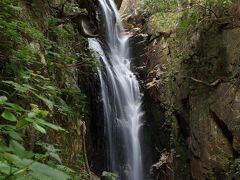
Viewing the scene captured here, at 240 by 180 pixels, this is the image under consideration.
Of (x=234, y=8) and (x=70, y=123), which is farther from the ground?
(x=234, y=8)

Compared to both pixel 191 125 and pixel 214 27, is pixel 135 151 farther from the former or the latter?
pixel 214 27

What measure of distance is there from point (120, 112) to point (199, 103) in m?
3.47

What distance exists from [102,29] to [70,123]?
10.6m

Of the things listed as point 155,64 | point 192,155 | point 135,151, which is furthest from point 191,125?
point 155,64

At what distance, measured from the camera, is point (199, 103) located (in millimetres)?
9758

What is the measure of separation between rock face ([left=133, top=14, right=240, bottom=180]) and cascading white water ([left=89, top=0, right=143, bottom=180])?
0.66 meters

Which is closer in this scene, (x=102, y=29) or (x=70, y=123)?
(x=70, y=123)

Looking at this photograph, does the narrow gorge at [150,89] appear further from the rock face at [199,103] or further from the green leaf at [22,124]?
the green leaf at [22,124]

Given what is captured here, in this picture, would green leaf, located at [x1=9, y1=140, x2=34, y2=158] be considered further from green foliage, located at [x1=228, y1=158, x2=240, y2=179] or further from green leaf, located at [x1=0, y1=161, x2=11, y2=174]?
green foliage, located at [x1=228, y1=158, x2=240, y2=179]

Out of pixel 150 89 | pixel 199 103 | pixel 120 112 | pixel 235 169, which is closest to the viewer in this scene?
pixel 235 169

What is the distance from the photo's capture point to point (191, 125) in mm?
10039

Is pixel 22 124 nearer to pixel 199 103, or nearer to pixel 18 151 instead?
pixel 18 151

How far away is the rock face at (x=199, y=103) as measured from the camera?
868 centimetres

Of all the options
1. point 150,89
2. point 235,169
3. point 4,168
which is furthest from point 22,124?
point 150,89
